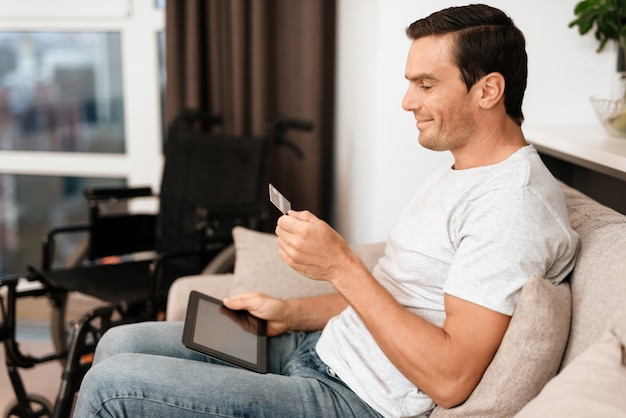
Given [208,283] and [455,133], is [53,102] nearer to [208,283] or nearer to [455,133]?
[208,283]

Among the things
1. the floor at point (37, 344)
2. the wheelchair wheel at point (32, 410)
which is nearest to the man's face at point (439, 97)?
the wheelchair wheel at point (32, 410)

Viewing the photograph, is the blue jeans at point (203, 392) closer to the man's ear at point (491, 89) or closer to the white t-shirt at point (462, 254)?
the white t-shirt at point (462, 254)

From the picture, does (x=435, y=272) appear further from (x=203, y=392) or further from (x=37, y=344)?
(x=37, y=344)

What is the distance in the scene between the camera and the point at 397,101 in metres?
2.12

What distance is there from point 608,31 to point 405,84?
559mm

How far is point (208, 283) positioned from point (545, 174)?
0.91m

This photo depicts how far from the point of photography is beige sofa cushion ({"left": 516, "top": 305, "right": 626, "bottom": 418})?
0.86 m

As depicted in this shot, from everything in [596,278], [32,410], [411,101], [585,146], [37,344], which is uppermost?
[411,101]

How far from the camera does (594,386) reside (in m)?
0.89

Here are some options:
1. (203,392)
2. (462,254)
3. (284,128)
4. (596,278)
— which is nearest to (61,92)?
(284,128)

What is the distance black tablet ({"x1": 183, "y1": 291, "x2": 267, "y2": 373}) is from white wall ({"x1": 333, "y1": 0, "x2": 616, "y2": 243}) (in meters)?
0.79

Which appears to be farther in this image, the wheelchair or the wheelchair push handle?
the wheelchair push handle

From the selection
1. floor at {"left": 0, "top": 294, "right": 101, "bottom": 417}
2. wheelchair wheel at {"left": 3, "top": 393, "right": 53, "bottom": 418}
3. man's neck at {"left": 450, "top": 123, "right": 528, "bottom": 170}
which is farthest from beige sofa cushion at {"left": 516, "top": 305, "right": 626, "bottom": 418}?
floor at {"left": 0, "top": 294, "right": 101, "bottom": 417}

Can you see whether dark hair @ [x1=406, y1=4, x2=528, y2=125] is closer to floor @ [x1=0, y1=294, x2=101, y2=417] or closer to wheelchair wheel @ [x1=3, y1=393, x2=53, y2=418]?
wheelchair wheel @ [x1=3, y1=393, x2=53, y2=418]
